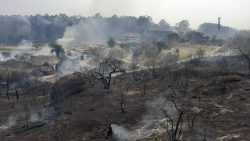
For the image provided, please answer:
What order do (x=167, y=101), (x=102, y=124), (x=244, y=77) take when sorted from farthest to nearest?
(x=244, y=77) → (x=167, y=101) → (x=102, y=124)

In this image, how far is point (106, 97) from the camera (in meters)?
72.4

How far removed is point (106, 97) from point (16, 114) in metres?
16.5

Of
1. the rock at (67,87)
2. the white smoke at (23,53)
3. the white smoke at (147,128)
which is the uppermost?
the white smoke at (23,53)

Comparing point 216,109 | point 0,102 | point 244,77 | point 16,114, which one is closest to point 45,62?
point 0,102

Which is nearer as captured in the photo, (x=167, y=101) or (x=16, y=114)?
(x=167, y=101)

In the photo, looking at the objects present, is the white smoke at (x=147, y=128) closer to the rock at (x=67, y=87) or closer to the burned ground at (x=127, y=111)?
the burned ground at (x=127, y=111)

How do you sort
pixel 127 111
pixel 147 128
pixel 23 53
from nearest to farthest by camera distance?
pixel 147 128 → pixel 127 111 → pixel 23 53

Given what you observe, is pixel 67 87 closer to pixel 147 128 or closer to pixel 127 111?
pixel 127 111

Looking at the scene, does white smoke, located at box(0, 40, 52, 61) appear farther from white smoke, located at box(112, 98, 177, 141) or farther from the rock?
white smoke, located at box(112, 98, 177, 141)

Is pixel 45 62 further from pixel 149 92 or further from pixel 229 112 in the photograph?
pixel 229 112

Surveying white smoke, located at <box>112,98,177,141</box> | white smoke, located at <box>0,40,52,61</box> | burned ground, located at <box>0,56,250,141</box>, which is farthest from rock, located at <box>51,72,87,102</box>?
white smoke, located at <box>0,40,52,61</box>

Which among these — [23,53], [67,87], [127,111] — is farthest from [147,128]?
[23,53]

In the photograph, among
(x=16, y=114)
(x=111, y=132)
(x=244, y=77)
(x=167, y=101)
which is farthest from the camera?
(x=244, y=77)

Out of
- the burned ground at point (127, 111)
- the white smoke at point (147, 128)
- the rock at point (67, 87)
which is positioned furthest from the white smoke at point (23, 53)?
the white smoke at point (147, 128)
